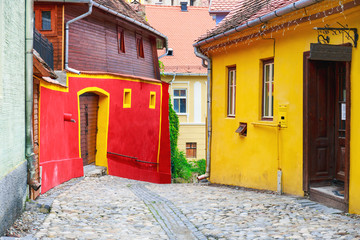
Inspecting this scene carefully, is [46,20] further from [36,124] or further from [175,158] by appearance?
[175,158]

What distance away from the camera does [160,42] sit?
82.6ft

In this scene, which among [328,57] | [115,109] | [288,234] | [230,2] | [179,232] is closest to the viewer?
[288,234]

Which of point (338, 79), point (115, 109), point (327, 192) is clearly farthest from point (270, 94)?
point (115, 109)

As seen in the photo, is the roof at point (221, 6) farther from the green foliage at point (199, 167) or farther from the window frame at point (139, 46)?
the green foliage at point (199, 167)

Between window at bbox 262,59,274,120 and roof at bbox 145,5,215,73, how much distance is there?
72.6ft

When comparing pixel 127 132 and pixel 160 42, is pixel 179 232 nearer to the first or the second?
pixel 127 132

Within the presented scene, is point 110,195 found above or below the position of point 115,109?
below

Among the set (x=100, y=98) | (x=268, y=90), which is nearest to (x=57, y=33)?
(x=100, y=98)

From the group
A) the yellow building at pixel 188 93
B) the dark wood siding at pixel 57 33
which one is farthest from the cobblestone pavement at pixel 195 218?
the yellow building at pixel 188 93

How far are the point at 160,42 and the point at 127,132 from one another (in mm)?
7440

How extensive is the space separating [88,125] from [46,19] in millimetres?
3405

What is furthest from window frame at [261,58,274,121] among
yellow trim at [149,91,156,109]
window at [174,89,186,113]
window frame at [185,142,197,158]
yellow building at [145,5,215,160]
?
window frame at [185,142,197,158]

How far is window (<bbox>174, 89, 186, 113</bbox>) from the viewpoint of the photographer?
34.7m

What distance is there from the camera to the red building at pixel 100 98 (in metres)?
13.0
